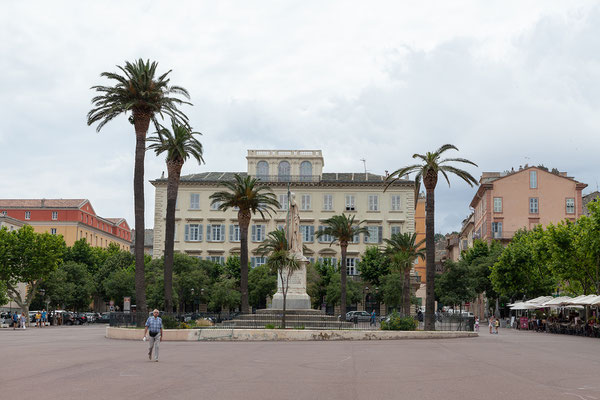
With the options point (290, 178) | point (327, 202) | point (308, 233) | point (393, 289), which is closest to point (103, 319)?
point (308, 233)

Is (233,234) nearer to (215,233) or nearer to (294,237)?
(215,233)

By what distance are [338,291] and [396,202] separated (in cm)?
1647

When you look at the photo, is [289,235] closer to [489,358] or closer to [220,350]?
[220,350]

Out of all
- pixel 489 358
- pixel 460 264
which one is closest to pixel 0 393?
pixel 489 358

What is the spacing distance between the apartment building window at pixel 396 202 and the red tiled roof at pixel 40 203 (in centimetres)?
4733

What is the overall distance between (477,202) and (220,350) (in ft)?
252

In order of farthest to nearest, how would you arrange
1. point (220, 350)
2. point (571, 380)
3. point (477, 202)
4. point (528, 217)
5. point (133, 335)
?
point (477, 202) < point (528, 217) < point (133, 335) < point (220, 350) < point (571, 380)

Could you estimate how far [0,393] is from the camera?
1206 centimetres

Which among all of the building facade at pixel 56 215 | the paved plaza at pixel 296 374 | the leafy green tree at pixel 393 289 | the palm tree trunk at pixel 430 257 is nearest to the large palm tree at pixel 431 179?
the palm tree trunk at pixel 430 257

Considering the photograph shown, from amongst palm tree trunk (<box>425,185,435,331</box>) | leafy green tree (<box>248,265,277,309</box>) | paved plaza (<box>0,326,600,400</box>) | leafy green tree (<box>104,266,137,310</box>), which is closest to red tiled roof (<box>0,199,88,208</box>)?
leafy green tree (<box>104,266,137,310</box>)

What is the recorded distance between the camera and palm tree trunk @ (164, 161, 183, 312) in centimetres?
3689

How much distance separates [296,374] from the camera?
1579 centimetres

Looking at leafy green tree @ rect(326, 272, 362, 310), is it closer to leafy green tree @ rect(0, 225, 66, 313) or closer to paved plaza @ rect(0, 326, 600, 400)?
leafy green tree @ rect(0, 225, 66, 313)

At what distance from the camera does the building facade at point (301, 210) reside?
271 feet
